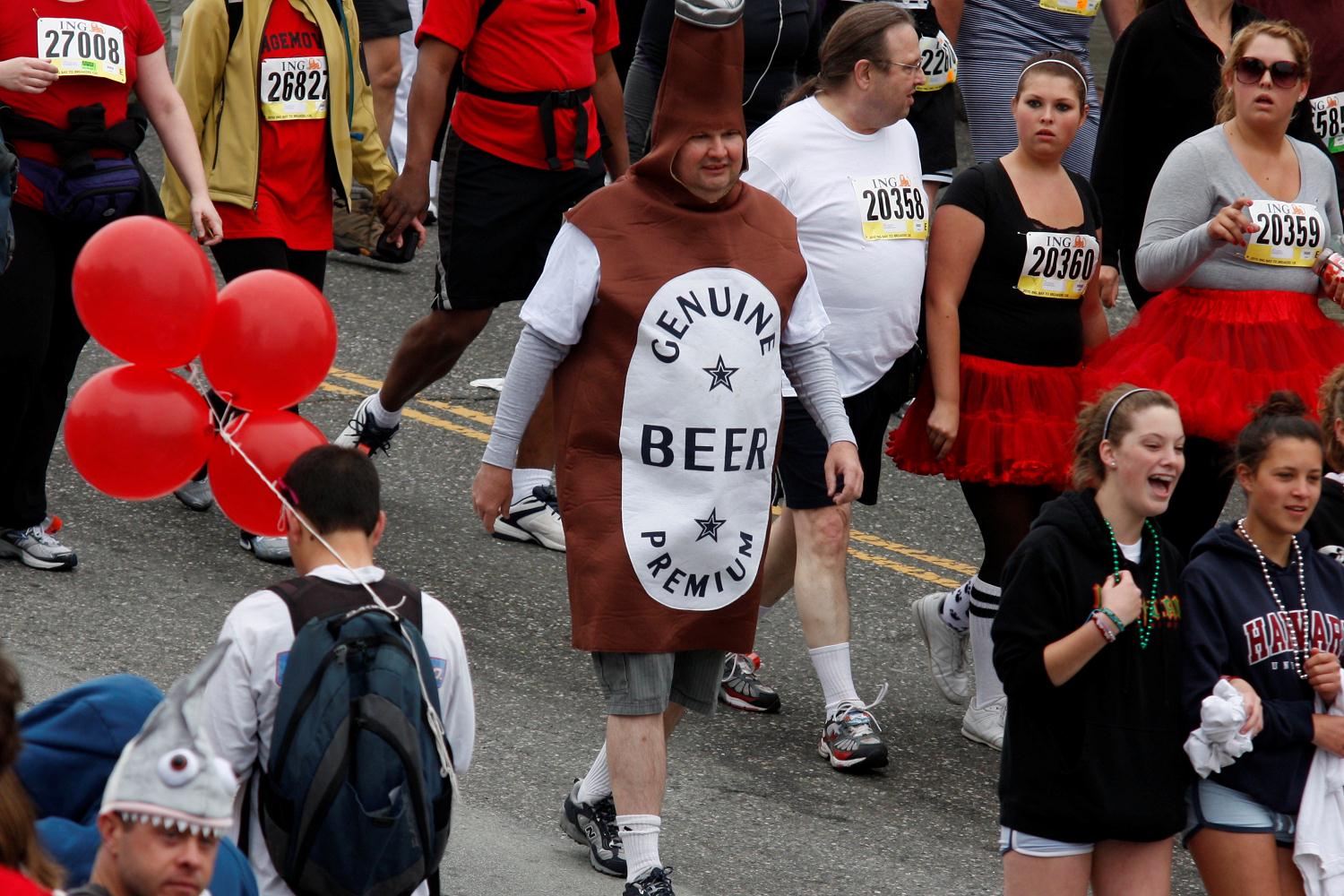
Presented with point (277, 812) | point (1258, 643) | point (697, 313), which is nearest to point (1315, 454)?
point (1258, 643)

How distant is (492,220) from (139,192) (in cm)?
130

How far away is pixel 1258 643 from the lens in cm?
412

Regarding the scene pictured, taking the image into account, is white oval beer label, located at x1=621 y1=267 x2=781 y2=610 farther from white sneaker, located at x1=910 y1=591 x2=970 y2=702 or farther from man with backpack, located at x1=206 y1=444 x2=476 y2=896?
white sneaker, located at x1=910 y1=591 x2=970 y2=702

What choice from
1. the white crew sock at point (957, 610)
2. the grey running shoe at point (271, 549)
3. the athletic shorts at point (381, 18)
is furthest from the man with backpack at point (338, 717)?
the athletic shorts at point (381, 18)

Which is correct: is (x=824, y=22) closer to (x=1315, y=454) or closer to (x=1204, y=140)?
(x=1204, y=140)

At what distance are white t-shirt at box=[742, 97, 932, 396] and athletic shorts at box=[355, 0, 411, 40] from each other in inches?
181

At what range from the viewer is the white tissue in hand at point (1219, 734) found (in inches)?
155


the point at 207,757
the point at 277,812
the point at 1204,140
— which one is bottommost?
the point at 277,812

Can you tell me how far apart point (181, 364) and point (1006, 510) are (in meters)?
2.51

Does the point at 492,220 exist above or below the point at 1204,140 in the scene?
below

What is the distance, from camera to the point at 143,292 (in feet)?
13.0

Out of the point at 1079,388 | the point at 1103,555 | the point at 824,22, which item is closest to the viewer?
the point at 1103,555

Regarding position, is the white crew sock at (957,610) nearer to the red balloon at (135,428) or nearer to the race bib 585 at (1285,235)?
the race bib 585 at (1285,235)

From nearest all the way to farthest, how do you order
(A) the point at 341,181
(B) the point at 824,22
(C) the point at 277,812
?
(C) the point at 277,812 → (A) the point at 341,181 → (B) the point at 824,22
